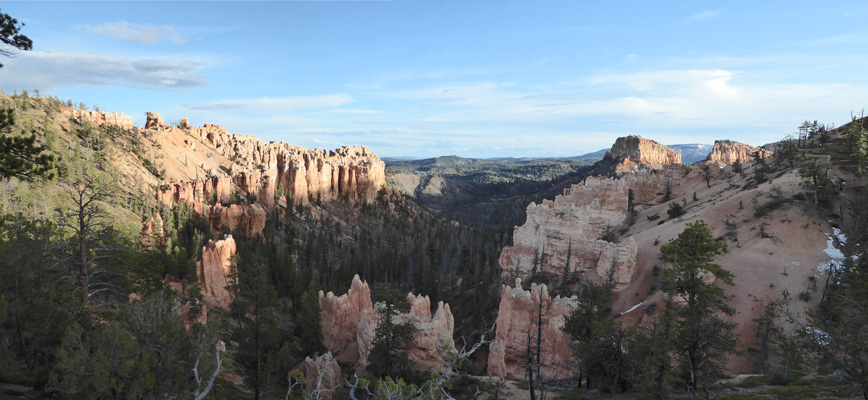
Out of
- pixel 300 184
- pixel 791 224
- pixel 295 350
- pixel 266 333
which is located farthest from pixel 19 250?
pixel 300 184

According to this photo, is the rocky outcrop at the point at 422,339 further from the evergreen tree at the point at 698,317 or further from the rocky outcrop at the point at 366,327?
the evergreen tree at the point at 698,317

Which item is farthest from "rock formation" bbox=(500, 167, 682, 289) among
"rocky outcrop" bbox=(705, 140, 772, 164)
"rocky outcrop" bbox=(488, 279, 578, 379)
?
"rocky outcrop" bbox=(705, 140, 772, 164)

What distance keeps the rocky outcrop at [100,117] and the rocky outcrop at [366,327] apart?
8286 cm

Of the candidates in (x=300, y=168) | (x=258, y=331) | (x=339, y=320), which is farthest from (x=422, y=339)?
(x=300, y=168)

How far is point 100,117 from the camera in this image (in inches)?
3932

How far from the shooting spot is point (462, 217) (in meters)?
192

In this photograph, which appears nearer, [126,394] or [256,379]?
[126,394]

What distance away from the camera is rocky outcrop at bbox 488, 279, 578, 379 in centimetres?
3391

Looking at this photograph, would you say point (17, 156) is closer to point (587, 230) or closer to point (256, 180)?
point (587, 230)

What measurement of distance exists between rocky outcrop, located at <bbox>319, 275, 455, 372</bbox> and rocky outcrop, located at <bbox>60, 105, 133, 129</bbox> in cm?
8286

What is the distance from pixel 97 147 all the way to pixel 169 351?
89.9 metres

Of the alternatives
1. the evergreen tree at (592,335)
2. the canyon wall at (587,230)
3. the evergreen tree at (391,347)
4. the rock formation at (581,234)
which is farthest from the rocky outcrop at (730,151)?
the evergreen tree at (391,347)

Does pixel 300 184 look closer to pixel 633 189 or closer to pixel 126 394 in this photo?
pixel 633 189

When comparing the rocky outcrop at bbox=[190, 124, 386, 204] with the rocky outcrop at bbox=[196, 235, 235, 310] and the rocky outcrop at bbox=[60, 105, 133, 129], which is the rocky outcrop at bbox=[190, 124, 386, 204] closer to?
the rocky outcrop at bbox=[60, 105, 133, 129]
